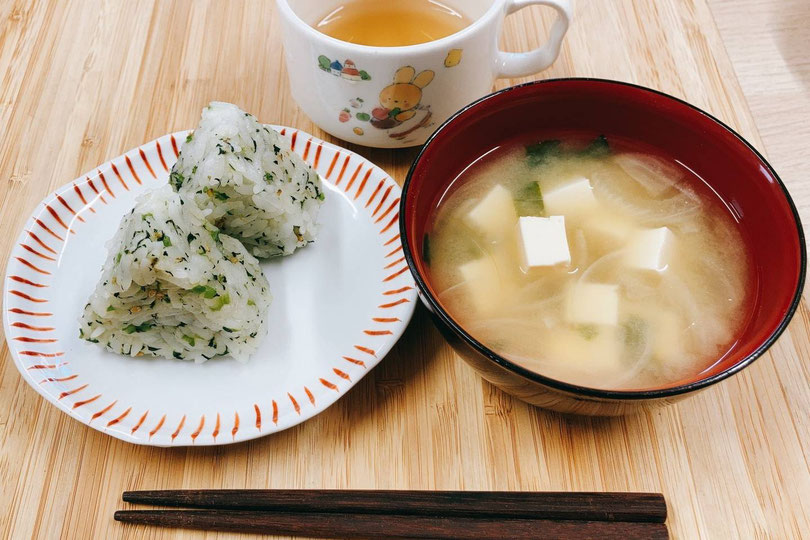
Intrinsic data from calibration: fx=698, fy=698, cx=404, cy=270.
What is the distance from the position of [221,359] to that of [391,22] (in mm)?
849

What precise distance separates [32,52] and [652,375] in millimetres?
1706

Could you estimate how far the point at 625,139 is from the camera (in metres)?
1.34

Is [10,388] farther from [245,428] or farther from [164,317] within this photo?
[245,428]

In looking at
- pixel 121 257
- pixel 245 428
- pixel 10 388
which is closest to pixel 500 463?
pixel 245 428

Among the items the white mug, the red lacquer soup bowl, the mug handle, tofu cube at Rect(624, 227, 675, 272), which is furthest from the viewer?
the mug handle

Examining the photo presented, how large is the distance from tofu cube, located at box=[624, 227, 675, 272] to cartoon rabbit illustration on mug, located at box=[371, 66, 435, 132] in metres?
0.50

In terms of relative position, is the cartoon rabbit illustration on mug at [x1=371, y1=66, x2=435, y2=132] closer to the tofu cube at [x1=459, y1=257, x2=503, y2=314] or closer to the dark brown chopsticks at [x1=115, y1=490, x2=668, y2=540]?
the tofu cube at [x1=459, y1=257, x2=503, y2=314]

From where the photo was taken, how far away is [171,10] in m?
1.90

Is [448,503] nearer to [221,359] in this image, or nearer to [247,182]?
[221,359]

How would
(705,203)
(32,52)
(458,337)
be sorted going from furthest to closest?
(32,52) → (705,203) → (458,337)

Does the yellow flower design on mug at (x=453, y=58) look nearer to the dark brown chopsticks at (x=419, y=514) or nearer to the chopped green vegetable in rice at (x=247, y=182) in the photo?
the chopped green vegetable in rice at (x=247, y=182)

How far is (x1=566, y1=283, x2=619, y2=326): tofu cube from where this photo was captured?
1.16m

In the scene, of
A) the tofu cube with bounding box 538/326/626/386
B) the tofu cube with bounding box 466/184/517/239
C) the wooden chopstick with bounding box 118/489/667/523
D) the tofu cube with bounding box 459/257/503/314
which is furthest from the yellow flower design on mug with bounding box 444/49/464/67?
the wooden chopstick with bounding box 118/489/667/523

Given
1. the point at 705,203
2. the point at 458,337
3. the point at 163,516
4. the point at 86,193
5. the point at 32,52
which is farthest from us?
the point at 32,52
